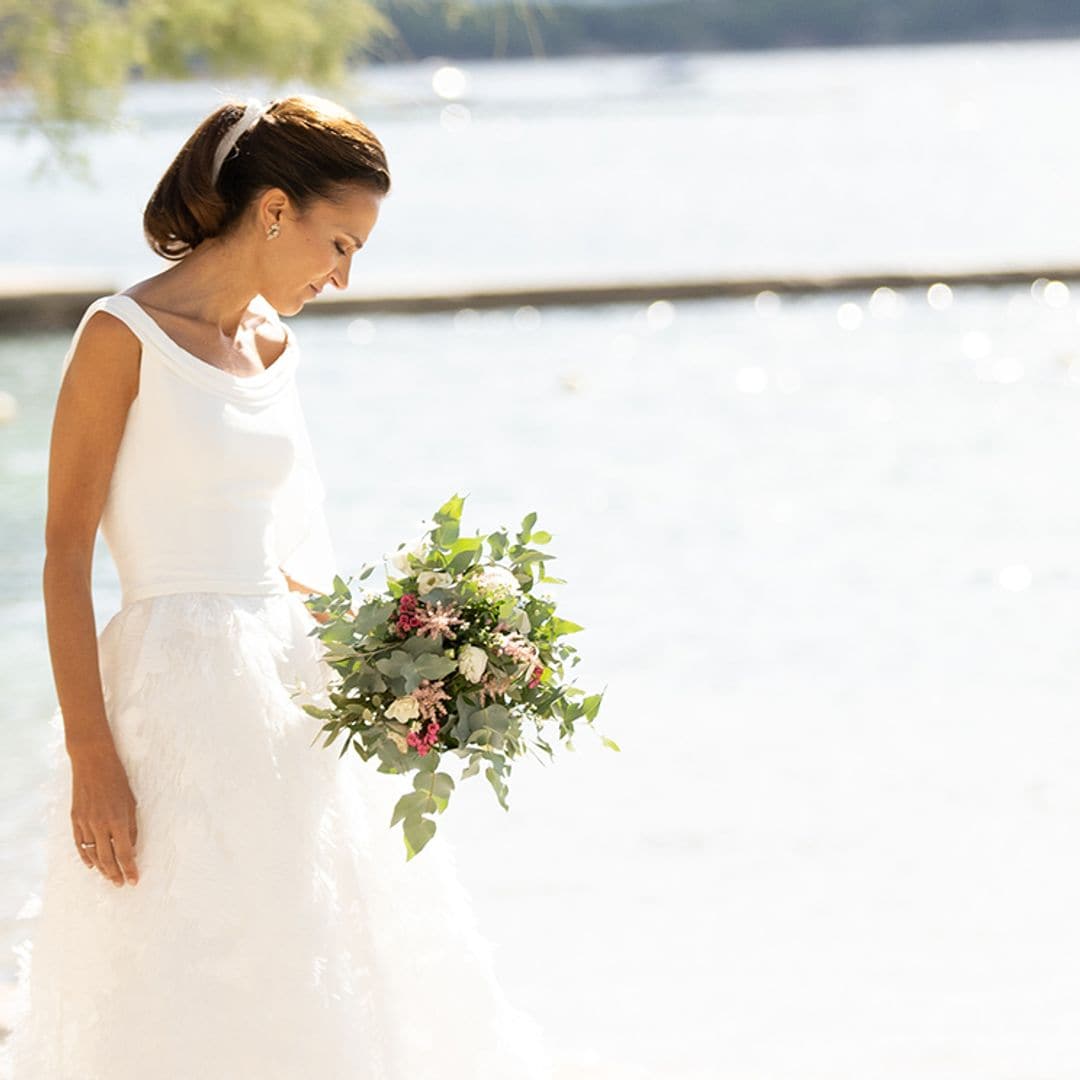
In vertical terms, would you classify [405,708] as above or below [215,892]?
above

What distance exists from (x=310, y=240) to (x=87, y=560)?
398 millimetres

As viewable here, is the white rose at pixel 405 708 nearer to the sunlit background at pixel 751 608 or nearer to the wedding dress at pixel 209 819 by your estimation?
the wedding dress at pixel 209 819

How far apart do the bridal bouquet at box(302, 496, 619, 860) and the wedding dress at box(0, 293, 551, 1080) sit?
2.9 inches

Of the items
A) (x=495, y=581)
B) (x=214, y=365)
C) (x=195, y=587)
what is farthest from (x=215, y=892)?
(x=214, y=365)

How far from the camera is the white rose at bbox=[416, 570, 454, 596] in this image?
1999 millimetres

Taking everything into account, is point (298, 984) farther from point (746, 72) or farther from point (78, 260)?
point (746, 72)

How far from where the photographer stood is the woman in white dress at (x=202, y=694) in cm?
196

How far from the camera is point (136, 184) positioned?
2809 cm

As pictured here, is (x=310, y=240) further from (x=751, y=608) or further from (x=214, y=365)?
(x=751, y=608)

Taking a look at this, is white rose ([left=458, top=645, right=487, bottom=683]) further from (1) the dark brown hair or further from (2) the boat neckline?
(1) the dark brown hair

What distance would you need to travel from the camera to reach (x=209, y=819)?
78.0 inches

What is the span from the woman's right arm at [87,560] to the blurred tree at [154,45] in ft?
21.5

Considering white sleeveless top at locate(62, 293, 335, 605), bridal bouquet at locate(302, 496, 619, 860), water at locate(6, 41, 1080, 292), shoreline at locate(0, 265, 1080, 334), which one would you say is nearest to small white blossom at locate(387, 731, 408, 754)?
bridal bouquet at locate(302, 496, 619, 860)

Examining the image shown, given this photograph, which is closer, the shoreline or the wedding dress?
the wedding dress
